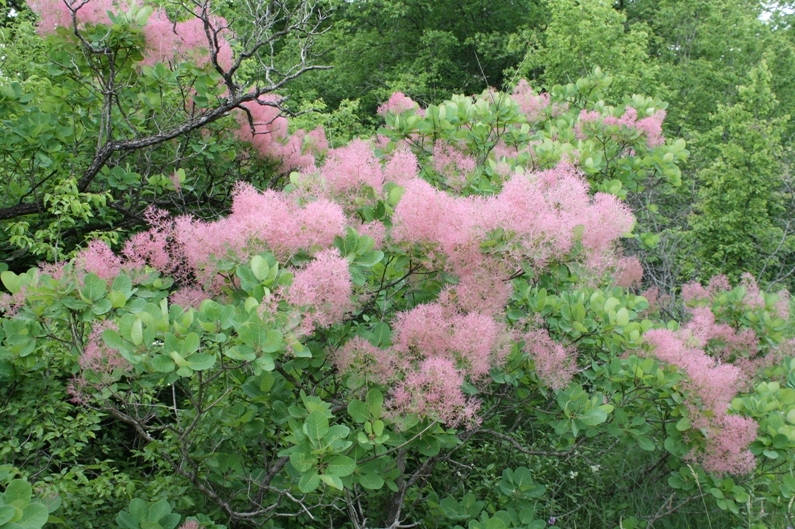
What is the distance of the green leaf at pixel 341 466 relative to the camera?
2020 millimetres

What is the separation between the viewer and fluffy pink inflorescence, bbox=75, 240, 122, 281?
227 centimetres

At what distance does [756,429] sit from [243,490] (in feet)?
7.35

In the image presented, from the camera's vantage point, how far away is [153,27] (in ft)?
11.8

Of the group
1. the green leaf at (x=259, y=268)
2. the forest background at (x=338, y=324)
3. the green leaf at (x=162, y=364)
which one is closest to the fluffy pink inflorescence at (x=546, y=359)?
the forest background at (x=338, y=324)

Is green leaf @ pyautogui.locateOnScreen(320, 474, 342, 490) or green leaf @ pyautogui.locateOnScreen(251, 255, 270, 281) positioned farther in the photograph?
green leaf @ pyautogui.locateOnScreen(251, 255, 270, 281)

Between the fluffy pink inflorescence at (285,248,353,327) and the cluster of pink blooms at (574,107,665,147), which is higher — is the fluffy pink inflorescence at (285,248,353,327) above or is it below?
above

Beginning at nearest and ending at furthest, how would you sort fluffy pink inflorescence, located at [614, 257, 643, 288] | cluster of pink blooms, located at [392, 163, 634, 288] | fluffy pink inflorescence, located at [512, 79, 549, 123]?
cluster of pink blooms, located at [392, 163, 634, 288] < fluffy pink inflorescence, located at [512, 79, 549, 123] < fluffy pink inflorescence, located at [614, 257, 643, 288]

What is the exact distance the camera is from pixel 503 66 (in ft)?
50.5

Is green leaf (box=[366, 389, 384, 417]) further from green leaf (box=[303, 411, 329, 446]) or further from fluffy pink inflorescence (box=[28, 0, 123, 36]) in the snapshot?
fluffy pink inflorescence (box=[28, 0, 123, 36])

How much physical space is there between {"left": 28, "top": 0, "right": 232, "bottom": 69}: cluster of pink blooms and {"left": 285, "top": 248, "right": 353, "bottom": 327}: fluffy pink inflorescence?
1.68 m

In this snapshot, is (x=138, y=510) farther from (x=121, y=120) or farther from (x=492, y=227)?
(x=121, y=120)

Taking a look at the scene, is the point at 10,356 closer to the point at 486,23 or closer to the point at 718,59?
the point at 718,59

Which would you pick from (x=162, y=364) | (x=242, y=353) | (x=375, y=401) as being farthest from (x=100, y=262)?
(x=375, y=401)

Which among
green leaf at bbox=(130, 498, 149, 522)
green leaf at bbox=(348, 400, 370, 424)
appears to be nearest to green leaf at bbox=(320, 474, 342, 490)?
green leaf at bbox=(348, 400, 370, 424)
